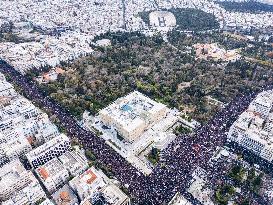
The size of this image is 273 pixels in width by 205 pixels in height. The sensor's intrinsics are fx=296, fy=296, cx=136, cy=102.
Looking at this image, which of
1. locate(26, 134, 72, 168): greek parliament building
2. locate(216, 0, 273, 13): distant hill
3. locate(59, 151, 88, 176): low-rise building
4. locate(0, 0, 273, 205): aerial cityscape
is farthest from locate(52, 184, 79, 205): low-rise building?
locate(216, 0, 273, 13): distant hill

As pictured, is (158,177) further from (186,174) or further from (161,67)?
(161,67)

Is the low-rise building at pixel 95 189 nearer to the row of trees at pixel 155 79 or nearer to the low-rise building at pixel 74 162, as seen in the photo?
the low-rise building at pixel 74 162

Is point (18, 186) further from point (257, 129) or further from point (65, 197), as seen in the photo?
point (257, 129)

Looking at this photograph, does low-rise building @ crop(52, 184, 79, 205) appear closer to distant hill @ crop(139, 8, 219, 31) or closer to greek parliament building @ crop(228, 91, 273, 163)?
greek parliament building @ crop(228, 91, 273, 163)

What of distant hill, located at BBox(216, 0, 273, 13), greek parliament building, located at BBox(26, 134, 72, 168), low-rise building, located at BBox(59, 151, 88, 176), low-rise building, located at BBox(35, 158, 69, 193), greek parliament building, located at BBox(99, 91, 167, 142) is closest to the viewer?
low-rise building, located at BBox(35, 158, 69, 193)

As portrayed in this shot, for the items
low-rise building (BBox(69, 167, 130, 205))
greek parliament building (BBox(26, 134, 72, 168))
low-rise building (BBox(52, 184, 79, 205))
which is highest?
greek parliament building (BBox(26, 134, 72, 168))
